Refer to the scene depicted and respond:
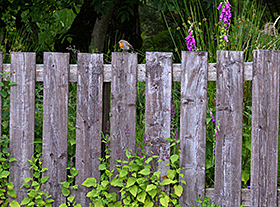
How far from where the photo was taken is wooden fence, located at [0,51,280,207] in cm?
246

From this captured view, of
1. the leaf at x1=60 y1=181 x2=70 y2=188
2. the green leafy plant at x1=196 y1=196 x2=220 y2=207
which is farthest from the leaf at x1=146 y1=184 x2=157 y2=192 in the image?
the leaf at x1=60 y1=181 x2=70 y2=188

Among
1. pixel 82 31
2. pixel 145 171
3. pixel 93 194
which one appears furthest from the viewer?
pixel 82 31

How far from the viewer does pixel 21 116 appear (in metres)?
2.59

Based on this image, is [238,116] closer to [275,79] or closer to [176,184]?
[275,79]

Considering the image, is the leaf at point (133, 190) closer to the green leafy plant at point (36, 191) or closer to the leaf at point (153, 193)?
the leaf at point (153, 193)

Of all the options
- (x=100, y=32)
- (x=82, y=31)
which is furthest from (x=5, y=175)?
(x=82, y=31)

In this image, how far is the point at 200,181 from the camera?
8.25 feet

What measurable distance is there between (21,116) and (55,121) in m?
0.27

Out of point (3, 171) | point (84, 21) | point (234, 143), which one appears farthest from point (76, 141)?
point (84, 21)

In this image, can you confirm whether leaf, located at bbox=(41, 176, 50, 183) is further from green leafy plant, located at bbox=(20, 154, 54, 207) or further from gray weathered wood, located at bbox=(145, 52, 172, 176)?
gray weathered wood, located at bbox=(145, 52, 172, 176)

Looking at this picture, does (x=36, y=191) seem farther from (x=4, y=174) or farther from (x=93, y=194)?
(x=93, y=194)

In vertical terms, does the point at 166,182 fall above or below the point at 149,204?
above

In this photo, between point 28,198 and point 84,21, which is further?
point 84,21

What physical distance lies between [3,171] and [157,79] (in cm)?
140
